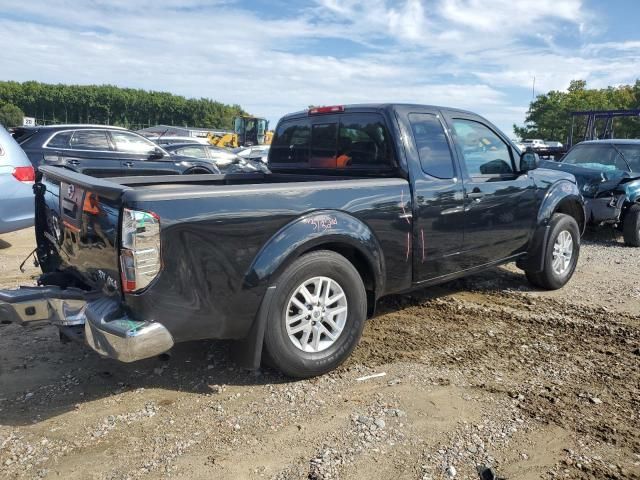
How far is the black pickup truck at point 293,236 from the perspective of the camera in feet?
9.84

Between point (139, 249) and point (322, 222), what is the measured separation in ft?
3.94

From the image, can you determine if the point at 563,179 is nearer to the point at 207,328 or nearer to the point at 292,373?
the point at 292,373

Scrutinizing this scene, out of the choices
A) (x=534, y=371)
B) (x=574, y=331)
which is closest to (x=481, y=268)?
(x=574, y=331)

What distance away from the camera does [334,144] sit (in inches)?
189

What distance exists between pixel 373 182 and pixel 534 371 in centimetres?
177

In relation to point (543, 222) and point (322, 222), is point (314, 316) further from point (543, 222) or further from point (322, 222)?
point (543, 222)

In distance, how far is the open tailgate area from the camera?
3.06m

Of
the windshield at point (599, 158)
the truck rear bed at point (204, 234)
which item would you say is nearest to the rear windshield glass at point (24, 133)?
the truck rear bed at point (204, 234)

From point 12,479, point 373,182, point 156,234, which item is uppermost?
point 373,182

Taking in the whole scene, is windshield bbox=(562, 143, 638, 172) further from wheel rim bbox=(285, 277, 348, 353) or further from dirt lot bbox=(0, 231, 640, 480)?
wheel rim bbox=(285, 277, 348, 353)

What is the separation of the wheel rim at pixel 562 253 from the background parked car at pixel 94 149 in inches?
246

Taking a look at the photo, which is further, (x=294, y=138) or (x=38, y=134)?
(x=38, y=134)

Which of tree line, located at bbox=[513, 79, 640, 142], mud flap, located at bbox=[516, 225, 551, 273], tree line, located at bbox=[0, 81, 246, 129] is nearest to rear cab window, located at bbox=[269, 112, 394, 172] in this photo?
mud flap, located at bbox=[516, 225, 551, 273]

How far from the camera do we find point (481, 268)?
16.5 feet
